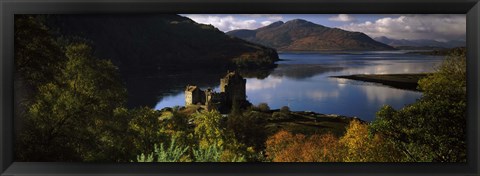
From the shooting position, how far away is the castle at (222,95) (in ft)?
19.7

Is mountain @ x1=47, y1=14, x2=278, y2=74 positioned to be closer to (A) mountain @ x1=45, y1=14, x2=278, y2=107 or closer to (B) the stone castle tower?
(A) mountain @ x1=45, y1=14, x2=278, y2=107

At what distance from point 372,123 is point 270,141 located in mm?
1095

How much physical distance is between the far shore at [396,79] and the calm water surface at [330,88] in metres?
0.04

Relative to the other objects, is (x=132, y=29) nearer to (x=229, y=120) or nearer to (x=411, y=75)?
(x=229, y=120)

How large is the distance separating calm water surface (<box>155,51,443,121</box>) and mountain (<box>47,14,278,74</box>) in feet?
0.91

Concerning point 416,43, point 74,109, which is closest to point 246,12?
point 416,43

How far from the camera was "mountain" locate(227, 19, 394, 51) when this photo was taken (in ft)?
19.3

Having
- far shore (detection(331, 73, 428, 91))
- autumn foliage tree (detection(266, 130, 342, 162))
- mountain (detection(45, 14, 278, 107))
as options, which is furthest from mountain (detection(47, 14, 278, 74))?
far shore (detection(331, 73, 428, 91))

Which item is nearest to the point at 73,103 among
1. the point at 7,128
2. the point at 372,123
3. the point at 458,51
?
the point at 7,128

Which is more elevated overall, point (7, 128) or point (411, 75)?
point (411, 75)

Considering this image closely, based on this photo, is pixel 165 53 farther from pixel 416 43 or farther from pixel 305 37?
pixel 416 43

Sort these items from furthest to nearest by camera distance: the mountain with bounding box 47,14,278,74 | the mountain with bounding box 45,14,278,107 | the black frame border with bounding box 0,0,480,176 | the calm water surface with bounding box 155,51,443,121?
the calm water surface with bounding box 155,51,443,121 → the mountain with bounding box 45,14,278,107 → the mountain with bounding box 47,14,278,74 → the black frame border with bounding box 0,0,480,176

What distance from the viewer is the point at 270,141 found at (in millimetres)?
5965

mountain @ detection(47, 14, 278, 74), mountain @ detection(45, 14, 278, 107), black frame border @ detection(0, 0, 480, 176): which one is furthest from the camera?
mountain @ detection(45, 14, 278, 107)
